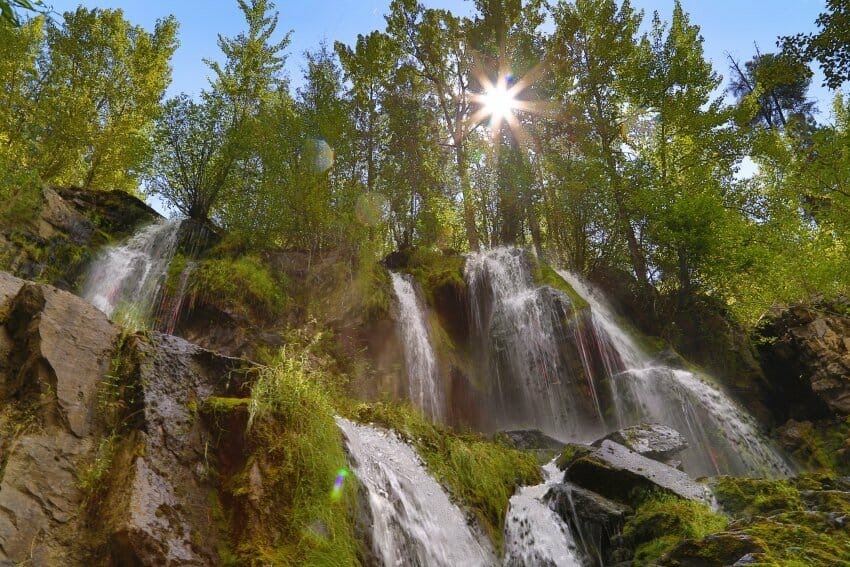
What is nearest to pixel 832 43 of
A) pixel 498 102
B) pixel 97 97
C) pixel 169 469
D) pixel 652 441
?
pixel 652 441

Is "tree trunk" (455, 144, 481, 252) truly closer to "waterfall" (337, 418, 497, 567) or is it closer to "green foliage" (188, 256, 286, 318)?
"green foliage" (188, 256, 286, 318)

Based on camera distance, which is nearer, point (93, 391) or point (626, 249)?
point (93, 391)

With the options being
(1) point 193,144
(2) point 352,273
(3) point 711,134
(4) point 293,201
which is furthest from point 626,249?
(1) point 193,144

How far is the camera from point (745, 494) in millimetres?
6133

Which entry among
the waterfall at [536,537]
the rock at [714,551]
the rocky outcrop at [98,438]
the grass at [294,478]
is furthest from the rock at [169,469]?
the rock at [714,551]

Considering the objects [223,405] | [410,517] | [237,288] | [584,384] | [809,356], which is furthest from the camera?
[809,356]

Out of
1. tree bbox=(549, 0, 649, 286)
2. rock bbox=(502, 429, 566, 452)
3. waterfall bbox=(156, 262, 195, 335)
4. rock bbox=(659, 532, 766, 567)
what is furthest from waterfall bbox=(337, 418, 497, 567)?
tree bbox=(549, 0, 649, 286)

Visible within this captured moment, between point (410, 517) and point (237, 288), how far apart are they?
840 centimetres

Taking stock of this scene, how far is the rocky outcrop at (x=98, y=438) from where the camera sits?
3.02 metres

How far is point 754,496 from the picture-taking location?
595cm

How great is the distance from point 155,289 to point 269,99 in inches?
434

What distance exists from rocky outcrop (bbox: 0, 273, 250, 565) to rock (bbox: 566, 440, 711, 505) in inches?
190

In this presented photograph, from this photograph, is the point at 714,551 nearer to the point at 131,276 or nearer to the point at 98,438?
the point at 98,438

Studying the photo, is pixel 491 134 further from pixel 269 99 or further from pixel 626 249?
pixel 269 99
